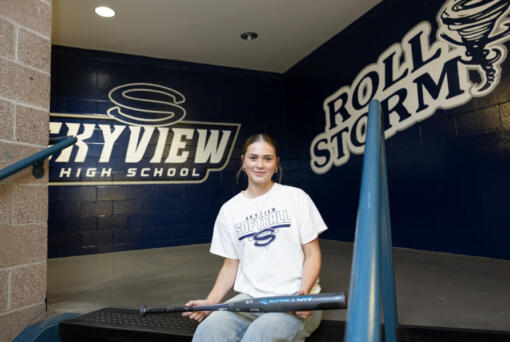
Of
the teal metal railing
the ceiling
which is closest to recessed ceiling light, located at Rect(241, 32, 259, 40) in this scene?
the ceiling

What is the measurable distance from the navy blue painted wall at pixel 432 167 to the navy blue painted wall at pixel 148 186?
1.26 metres

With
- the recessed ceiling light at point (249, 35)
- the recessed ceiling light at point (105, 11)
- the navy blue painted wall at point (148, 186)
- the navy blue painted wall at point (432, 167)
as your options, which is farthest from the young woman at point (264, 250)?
the navy blue painted wall at point (148, 186)

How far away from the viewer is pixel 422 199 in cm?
329

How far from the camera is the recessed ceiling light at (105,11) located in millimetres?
3639

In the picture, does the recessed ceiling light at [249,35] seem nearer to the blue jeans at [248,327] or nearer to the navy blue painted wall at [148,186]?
the navy blue painted wall at [148,186]

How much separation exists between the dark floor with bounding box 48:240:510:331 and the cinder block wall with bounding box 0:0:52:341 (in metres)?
0.21

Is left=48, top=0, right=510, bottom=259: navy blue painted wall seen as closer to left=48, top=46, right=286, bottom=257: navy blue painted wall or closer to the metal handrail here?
left=48, top=46, right=286, bottom=257: navy blue painted wall

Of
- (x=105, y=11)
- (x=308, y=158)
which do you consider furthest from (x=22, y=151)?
(x=308, y=158)

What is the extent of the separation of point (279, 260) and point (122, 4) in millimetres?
3426

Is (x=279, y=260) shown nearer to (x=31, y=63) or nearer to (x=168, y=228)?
(x=31, y=63)

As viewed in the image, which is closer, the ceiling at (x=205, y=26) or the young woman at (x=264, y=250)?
the young woman at (x=264, y=250)

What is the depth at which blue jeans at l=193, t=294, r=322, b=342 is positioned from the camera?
1108 mm

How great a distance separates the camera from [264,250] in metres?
1.33

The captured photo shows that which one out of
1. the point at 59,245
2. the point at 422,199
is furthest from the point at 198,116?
the point at 422,199
